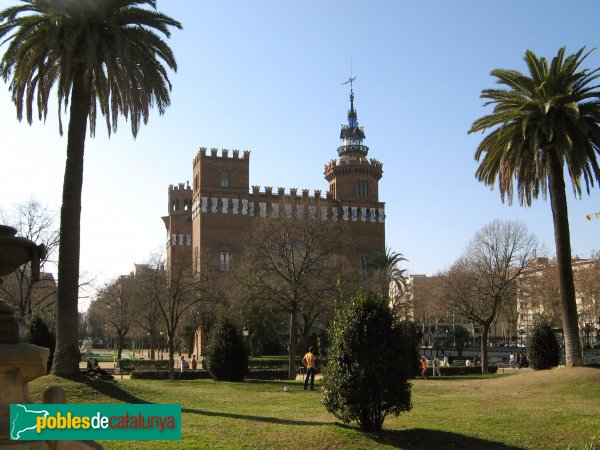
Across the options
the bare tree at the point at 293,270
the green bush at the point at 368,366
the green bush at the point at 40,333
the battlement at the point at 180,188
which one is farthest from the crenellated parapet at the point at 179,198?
the green bush at the point at 368,366

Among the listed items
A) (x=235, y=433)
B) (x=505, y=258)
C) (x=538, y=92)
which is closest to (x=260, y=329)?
(x=505, y=258)

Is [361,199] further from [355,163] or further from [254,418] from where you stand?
[254,418]

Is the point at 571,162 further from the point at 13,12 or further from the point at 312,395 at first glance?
the point at 13,12

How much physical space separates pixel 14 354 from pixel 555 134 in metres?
20.5

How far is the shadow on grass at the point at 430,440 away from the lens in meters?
11.5

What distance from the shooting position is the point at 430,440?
39.0 ft

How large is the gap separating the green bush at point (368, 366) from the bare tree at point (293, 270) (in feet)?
59.7

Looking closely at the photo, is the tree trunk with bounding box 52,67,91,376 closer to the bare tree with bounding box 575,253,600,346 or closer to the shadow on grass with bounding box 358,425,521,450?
the shadow on grass with bounding box 358,425,521,450

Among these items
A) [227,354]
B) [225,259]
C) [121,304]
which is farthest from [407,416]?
[225,259]

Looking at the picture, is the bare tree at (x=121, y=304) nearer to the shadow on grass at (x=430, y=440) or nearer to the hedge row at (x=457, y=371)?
the hedge row at (x=457, y=371)

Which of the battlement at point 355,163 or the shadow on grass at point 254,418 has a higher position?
the battlement at point 355,163

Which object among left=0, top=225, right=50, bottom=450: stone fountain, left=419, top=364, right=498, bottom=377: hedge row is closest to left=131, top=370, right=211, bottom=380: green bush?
left=419, top=364, right=498, bottom=377: hedge row

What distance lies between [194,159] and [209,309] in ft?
86.3

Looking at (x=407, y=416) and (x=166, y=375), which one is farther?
(x=166, y=375)
